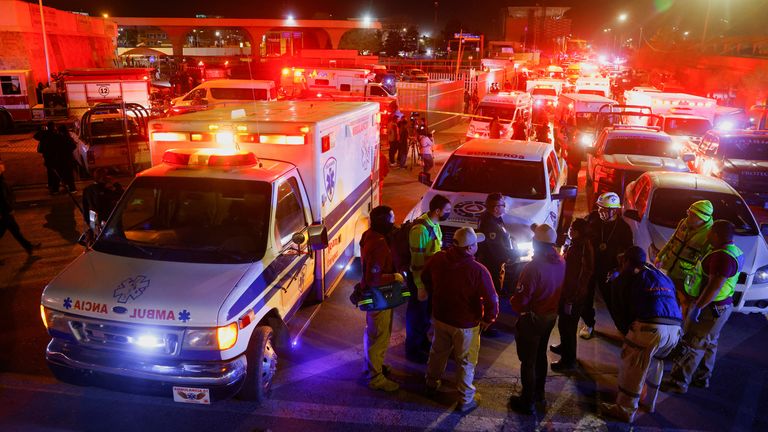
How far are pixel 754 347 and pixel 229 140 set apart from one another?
6.47 meters

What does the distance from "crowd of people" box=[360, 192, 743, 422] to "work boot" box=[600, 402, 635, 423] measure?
0.01 metres

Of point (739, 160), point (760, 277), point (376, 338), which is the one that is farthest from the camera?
point (739, 160)

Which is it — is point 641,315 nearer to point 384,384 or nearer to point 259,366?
point 384,384

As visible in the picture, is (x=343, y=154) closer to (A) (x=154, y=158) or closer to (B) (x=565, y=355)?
(A) (x=154, y=158)

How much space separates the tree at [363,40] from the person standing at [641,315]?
75079 mm

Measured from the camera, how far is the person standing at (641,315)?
462cm

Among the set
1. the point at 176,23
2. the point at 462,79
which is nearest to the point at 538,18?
the point at 176,23

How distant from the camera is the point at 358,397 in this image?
17.9 feet

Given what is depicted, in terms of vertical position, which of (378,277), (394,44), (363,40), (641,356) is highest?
(363,40)

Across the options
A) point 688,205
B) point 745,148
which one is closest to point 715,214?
point 688,205

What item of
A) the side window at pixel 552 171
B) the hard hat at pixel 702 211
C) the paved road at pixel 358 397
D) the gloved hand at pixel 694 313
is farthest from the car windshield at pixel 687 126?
the gloved hand at pixel 694 313

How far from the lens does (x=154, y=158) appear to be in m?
6.36

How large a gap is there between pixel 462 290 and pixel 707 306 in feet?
8.05

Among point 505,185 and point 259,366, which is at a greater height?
point 505,185
